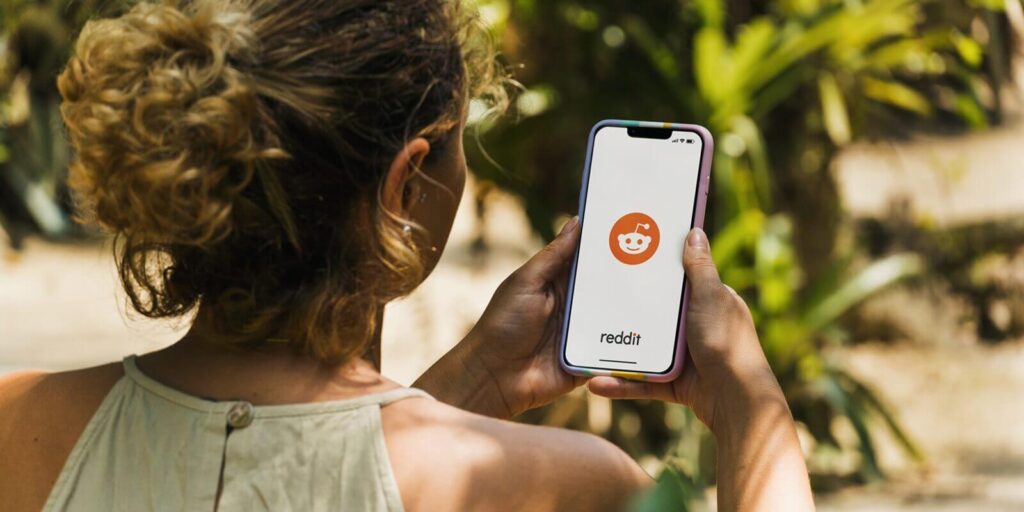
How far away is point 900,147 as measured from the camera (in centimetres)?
773

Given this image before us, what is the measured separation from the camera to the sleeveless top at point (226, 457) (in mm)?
1166

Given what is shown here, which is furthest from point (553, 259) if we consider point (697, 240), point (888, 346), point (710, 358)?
point (888, 346)

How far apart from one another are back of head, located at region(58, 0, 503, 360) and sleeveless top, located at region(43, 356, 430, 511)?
2.8 inches

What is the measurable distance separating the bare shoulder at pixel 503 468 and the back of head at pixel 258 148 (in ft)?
0.42

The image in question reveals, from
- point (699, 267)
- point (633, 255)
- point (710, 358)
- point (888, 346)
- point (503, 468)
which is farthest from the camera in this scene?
point (888, 346)

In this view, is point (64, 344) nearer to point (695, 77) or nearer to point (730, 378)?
point (695, 77)

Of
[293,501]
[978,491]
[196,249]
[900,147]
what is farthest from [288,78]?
[900,147]

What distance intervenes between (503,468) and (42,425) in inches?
17.3

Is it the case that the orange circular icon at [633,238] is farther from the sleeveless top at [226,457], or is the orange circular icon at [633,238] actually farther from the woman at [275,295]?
the sleeveless top at [226,457]

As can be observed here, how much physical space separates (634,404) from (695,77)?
119 cm

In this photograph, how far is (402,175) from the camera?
1271mm

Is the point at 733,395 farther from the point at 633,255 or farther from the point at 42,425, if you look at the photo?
the point at 42,425

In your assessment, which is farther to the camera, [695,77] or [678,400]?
[695,77]

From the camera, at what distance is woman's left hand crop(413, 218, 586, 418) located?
→ 63.1 inches
